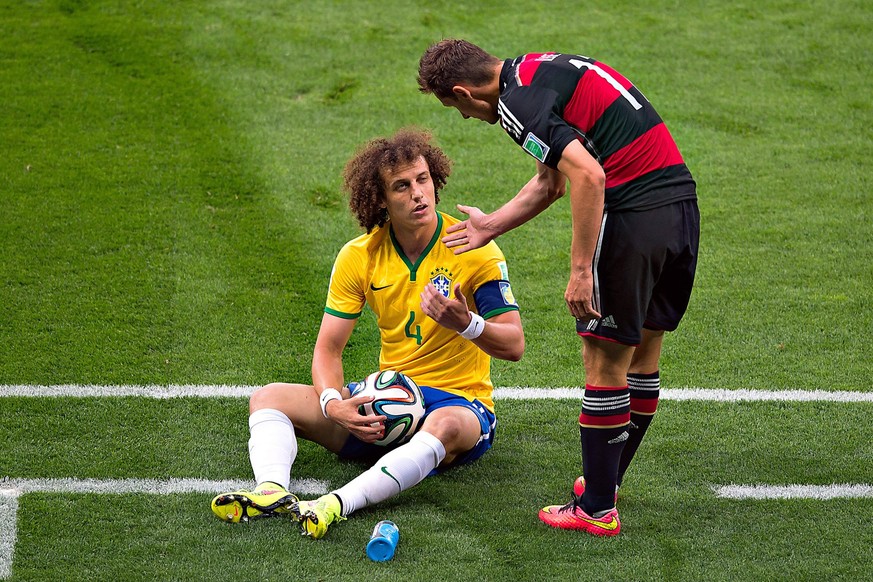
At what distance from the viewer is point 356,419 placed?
4.19 metres

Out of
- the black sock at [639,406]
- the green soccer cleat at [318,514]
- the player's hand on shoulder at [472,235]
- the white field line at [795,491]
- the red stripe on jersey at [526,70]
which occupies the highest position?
the red stripe on jersey at [526,70]

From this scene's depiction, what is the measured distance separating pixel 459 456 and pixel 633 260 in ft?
4.42

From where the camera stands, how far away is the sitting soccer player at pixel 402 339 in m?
4.22

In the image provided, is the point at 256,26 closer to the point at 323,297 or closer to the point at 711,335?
the point at 323,297

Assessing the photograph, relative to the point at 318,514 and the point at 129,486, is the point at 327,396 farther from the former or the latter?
the point at 129,486

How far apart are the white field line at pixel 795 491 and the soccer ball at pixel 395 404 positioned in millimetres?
1340

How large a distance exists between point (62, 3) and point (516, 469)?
7.88m

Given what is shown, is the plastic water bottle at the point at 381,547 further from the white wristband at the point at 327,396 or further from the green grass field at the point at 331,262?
the white wristband at the point at 327,396

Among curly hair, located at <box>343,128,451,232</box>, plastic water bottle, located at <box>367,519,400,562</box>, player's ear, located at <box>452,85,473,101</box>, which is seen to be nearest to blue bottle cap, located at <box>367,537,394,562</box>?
plastic water bottle, located at <box>367,519,400,562</box>

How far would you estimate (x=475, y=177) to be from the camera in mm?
7941

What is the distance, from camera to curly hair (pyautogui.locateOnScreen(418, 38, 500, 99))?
382 centimetres

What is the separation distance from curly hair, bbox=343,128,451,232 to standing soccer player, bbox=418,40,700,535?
58cm

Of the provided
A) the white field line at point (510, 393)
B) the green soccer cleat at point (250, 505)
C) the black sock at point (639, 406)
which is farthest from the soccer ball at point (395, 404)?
the white field line at point (510, 393)

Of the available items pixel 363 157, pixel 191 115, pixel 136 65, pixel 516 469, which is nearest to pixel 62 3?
pixel 136 65
